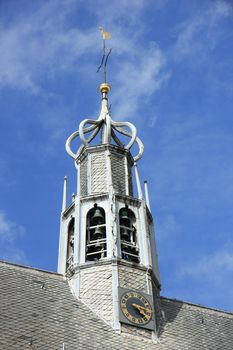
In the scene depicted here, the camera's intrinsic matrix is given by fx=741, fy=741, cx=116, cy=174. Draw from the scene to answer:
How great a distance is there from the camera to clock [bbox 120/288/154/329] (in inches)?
998

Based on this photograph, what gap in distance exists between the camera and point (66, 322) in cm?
2462

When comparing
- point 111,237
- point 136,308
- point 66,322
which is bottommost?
point 66,322

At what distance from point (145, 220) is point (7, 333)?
28.4 feet

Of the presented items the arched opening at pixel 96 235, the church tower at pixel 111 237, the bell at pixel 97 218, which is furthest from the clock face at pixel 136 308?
the bell at pixel 97 218

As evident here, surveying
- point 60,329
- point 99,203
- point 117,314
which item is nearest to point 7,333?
point 60,329

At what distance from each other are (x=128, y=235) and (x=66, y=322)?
539cm

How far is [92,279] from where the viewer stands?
26562 millimetres

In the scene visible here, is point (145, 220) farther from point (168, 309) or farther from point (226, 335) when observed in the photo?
point (226, 335)

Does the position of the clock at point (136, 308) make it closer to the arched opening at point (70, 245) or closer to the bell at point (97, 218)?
the arched opening at point (70, 245)

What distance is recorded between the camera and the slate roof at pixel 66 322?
76.3ft

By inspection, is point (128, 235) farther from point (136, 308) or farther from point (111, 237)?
point (136, 308)

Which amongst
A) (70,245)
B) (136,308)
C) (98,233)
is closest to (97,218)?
(98,233)

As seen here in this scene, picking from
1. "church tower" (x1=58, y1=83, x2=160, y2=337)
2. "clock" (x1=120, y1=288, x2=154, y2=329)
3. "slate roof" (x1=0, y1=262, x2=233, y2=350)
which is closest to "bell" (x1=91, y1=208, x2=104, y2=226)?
"church tower" (x1=58, y1=83, x2=160, y2=337)

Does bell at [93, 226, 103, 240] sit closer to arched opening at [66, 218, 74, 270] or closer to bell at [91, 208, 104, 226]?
bell at [91, 208, 104, 226]
